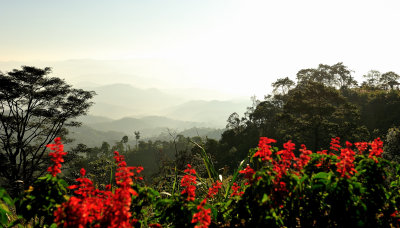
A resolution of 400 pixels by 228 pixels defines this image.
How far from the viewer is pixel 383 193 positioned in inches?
80.7

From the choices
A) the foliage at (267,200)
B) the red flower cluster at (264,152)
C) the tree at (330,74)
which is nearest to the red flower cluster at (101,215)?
the foliage at (267,200)

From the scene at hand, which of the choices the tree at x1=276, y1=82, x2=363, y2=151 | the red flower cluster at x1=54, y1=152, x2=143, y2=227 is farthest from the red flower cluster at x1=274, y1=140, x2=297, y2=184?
the tree at x1=276, y1=82, x2=363, y2=151

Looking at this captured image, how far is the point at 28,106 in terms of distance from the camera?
65.4 ft

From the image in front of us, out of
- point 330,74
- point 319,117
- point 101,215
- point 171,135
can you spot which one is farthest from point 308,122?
point 330,74

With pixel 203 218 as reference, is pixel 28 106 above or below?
below

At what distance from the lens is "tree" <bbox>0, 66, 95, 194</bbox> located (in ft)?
60.5

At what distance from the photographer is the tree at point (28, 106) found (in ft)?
60.5

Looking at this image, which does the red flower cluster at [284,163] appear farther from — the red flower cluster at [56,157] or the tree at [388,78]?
the tree at [388,78]

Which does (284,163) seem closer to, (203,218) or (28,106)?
(203,218)

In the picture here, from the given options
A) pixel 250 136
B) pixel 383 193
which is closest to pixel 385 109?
pixel 250 136

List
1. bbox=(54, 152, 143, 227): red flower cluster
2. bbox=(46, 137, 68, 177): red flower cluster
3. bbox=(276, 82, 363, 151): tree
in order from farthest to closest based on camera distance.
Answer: bbox=(276, 82, 363, 151): tree
bbox=(46, 137, 68, 177): red flower cluster
bbox=(54, 152, 143, 227): red flower cluster

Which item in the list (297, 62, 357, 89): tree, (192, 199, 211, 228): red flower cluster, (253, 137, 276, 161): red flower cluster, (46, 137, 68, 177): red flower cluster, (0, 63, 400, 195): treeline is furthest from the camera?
(297, 62, 357, 89): tree

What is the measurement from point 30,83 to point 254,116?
41.0 m

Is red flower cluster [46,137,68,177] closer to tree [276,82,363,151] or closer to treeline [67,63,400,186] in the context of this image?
treeline [67,63,400,186]
